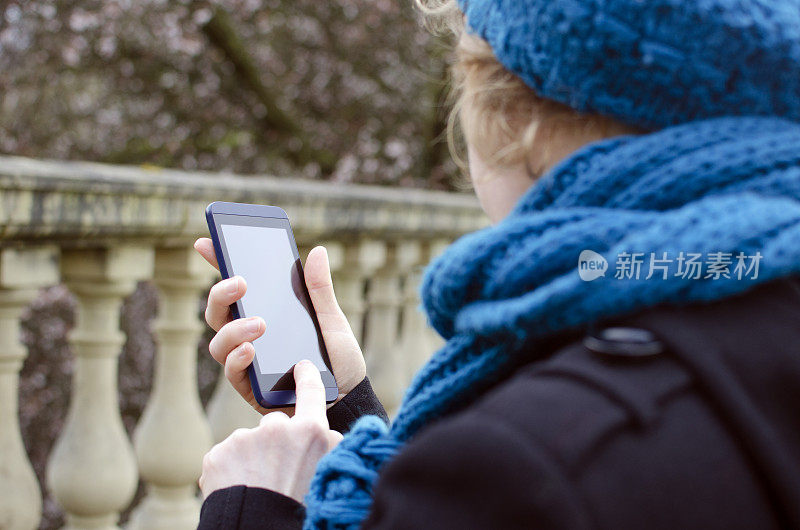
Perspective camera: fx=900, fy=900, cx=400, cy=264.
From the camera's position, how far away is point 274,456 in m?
1.27

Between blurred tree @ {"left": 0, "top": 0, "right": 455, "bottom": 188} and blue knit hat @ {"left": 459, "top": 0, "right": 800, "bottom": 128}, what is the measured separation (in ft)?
15.0

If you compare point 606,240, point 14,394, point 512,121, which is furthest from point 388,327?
point 606,240

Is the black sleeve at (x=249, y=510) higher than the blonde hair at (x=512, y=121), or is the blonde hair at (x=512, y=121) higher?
the blonde hair at (x=512, y=121)

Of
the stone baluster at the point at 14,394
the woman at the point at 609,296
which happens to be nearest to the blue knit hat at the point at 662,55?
the woman at the point at 609,296

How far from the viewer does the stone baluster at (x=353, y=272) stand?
118 inches

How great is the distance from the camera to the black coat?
0.79 meters

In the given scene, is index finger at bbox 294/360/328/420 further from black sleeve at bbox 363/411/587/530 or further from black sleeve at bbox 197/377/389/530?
black sleeve at bbox 363/411/587/530

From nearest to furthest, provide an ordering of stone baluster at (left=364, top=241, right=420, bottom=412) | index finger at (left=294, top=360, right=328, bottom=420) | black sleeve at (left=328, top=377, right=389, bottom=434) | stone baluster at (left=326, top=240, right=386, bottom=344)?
index finger at (left=294, top=360, right=328, bottom=420)
black sleeve at (left=328, top=377, right=389, bottom=434)
stone baluster at (left=326, top=240, right=386, bottom=344)
stone baluster at (left=364, top=241, right=420, bottom=412)

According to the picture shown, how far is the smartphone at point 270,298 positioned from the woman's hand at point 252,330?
0.03m

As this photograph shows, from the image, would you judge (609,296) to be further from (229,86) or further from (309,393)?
(229,86)

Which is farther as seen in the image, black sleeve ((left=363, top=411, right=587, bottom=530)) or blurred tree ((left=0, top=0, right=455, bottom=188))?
blurred tree ((left=0, top=0, right=455, bottom=188))

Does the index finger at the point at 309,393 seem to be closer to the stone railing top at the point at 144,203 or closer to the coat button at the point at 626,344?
the coat button at the point at 626,344

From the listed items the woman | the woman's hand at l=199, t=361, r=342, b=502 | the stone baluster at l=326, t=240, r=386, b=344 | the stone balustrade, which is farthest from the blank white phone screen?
the stone baluster at l=326, t=240, r=386, b=344

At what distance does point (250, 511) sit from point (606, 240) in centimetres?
60
